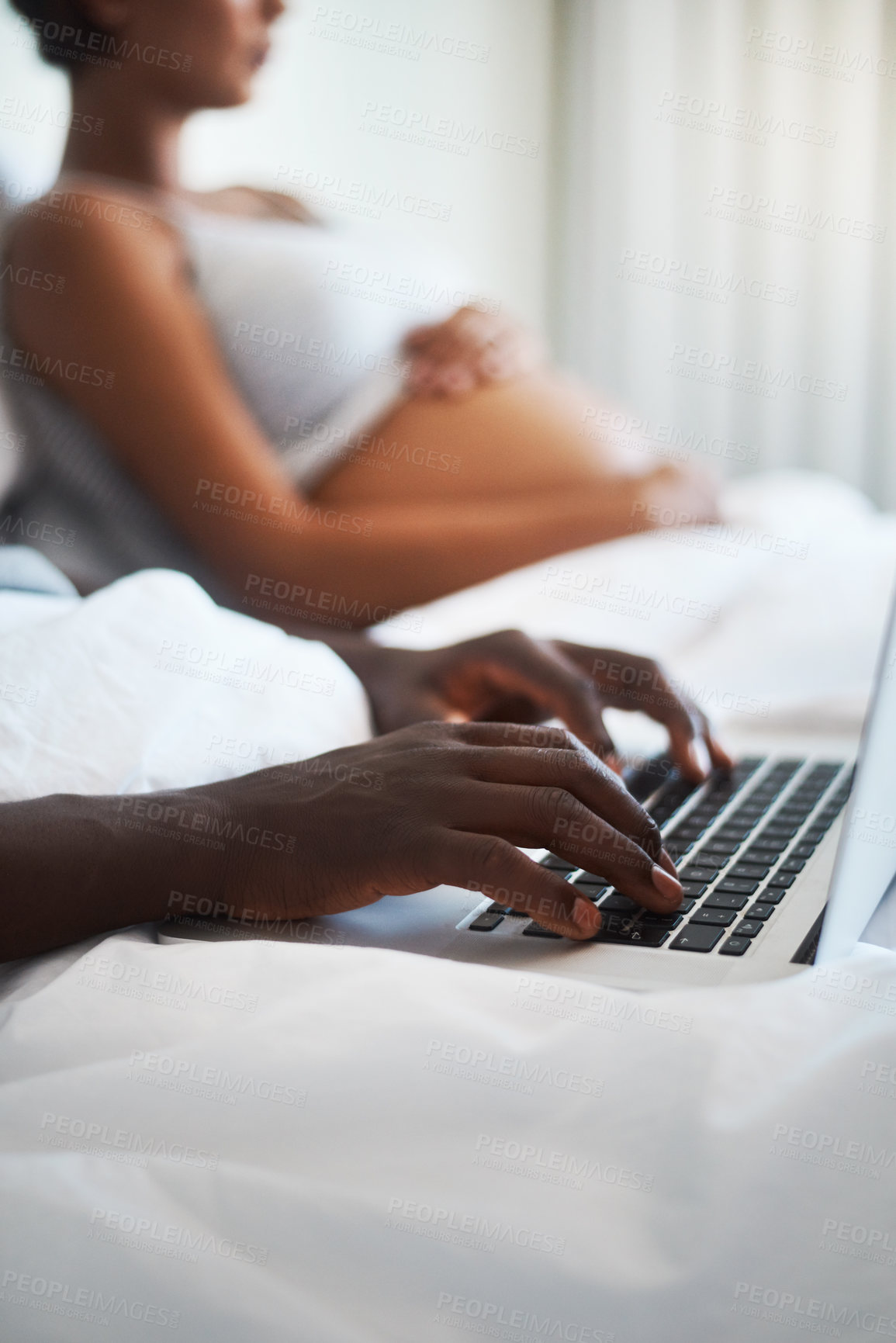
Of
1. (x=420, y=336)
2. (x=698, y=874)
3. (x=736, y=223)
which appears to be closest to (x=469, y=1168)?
(x=698, y=874)

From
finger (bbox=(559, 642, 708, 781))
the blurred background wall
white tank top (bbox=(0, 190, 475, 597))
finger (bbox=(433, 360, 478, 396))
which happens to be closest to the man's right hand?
finger (bbox=(559, 642, 708, 781))

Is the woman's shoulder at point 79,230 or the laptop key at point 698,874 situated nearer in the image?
the laptop key at point 698,874

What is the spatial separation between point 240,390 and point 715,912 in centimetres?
A: 105

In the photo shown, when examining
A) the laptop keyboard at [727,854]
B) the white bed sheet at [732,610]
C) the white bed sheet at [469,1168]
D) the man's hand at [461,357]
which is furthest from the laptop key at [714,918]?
the man's hand at [461,357]

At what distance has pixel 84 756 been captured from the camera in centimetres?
56

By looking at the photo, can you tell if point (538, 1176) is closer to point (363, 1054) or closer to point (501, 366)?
point (363, 1054)

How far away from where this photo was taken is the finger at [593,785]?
49cm

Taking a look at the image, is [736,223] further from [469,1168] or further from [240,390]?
[469,1168]

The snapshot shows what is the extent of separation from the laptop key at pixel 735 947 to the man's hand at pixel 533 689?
0.81 feet

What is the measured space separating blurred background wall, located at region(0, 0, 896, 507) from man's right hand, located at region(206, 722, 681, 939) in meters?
1.70

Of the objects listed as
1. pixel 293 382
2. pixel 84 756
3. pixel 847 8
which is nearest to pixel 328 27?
pixel 293 382

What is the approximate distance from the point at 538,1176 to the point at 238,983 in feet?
0.47

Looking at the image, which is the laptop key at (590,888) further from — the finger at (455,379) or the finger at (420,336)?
the finger at (420,336)

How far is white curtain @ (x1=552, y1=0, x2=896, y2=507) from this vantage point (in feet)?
7.25
